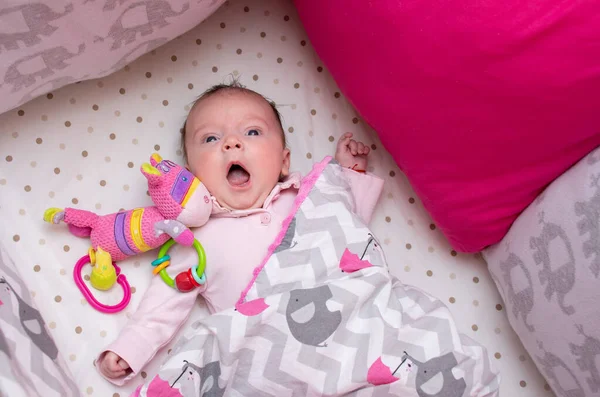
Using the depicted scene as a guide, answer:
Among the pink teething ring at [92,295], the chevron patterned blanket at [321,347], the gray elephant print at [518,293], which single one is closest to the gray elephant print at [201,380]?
the chevron patterned blanket at [321,347]

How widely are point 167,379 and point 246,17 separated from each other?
801 millimetres

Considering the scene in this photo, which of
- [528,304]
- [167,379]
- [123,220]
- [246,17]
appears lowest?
[167,379]

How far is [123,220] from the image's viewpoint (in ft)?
3.83

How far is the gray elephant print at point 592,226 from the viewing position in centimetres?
99

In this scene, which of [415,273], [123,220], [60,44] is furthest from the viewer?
[415,273]

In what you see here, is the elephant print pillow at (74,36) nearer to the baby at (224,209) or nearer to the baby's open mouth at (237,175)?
the baby at (224,209)

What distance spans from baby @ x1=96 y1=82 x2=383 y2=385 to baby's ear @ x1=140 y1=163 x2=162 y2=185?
10 centimetres

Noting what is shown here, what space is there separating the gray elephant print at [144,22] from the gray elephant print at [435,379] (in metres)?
0.76

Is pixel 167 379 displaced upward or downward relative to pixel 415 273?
downward

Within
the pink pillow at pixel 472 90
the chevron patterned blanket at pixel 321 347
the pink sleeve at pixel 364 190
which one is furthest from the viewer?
the pink sleeve at pixel 364 190

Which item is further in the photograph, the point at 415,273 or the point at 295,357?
the point at 415,273

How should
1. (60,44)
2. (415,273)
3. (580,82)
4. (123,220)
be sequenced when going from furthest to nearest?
(415,273), (123,220), (60,44), (580,82)

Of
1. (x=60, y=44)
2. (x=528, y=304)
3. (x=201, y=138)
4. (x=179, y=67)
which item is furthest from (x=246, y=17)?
(x=528, y=304)

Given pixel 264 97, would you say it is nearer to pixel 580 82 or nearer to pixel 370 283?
pixel 370 283
